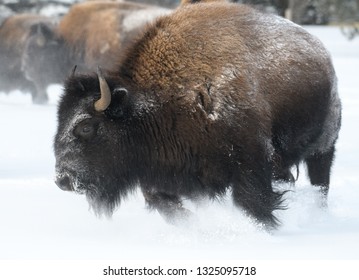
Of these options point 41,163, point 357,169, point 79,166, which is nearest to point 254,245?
point 79,166

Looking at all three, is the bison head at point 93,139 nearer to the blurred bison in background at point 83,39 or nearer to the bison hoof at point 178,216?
the bison hoof at point 178,216

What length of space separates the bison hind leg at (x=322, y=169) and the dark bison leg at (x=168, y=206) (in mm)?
1364

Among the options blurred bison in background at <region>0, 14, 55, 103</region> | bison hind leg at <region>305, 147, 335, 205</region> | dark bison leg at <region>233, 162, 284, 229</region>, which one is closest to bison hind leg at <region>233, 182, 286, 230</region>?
dark bison leg at <region>233, 162, 284, 229</region>

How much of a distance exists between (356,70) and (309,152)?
1380 centimetres

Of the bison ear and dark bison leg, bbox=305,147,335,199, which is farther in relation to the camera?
dark bison leg, bbox=305,147,335,199

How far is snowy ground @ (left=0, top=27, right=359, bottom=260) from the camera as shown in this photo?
558cm

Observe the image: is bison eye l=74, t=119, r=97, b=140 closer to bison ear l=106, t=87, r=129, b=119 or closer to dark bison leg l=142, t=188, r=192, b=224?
bison ear l=106, t=87, r=129, b=119

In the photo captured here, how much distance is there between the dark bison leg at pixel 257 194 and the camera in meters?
6.21

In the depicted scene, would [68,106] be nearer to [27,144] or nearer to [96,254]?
[96,254]

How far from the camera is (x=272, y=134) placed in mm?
6457

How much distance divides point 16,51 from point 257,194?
1168 centimetres

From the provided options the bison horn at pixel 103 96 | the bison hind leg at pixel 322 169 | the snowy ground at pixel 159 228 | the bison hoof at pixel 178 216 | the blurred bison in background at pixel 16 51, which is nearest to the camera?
the snowy ground at pixel 159 228

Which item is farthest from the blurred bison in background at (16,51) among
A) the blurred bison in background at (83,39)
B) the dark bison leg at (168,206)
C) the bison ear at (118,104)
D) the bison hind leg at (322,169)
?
the bison ear at (118,104)

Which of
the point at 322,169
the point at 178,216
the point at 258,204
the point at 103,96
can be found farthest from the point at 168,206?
the point at 322,169
